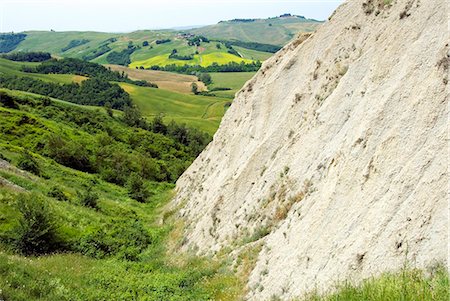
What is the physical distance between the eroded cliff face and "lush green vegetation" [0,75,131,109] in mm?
163914

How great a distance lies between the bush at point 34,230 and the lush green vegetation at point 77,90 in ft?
525

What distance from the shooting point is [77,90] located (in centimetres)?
18688

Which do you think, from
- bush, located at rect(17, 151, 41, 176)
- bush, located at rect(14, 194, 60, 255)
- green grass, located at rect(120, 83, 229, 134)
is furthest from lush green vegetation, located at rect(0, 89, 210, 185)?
green grass, located at rect(120, 83, 229, 134)

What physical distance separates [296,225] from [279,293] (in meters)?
3.26

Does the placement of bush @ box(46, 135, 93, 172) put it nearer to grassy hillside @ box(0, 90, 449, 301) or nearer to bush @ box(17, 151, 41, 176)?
bush @ box(17, 151, 41, 176)

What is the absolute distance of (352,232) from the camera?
13484mm

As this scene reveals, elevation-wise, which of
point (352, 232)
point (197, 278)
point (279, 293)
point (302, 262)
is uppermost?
point (352, 232)

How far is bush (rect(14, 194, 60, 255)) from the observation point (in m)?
23.6

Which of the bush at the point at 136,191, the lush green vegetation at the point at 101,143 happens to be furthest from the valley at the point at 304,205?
the lush green vegetation at the point at 101,143

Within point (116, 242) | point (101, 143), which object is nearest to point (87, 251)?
point (116, 242)

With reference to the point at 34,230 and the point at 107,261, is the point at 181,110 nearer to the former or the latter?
the point at 107,261

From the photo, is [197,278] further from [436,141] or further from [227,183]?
[436,141]

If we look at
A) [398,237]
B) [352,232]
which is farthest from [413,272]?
[352,232]

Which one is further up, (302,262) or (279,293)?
(302,262)
